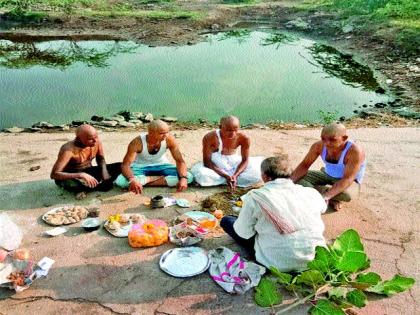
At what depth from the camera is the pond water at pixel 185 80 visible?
10242 millimetres

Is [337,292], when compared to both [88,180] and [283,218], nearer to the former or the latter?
[283,218]

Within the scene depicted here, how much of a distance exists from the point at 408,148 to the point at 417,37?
24.1 ft

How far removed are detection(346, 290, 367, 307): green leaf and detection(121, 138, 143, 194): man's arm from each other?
9.20 ft

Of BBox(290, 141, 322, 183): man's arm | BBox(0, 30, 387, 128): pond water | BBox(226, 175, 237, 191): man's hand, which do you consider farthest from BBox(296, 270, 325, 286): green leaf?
BBox(0, 30, 387, 128): pond water

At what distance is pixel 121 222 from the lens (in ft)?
16.3

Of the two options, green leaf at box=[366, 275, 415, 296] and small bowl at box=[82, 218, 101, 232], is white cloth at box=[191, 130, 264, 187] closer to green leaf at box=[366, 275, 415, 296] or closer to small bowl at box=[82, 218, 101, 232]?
small bowl at box=[82, 218, 101, 232]

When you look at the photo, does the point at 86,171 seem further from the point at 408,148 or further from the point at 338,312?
the point at 408,148

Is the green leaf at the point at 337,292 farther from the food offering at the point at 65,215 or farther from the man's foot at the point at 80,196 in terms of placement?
the man's foot at the point at 80,196

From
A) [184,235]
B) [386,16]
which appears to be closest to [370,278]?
[184,235]

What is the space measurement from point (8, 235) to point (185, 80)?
8.12m

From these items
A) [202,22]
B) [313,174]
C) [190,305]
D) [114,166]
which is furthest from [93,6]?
[190,305]

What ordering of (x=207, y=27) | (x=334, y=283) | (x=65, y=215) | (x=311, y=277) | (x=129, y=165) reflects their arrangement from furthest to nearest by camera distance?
1. (x=207, y=27)
2. (x=129, y=165)
3. (x=65, y=215)
4. (x=334, y=283)
5. (x=311, y=277)

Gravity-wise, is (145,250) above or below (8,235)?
below

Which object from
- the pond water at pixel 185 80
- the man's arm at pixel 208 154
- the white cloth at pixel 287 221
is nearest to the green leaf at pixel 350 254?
the white cloth at pixel 287 221
